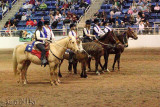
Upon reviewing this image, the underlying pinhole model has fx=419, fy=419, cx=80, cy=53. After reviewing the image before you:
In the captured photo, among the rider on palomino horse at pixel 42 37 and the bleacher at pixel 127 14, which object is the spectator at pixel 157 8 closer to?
the bleacher at pixel 127 14

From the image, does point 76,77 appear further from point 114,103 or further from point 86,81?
point 114,103

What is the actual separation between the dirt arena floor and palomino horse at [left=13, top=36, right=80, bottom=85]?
440 millimetres

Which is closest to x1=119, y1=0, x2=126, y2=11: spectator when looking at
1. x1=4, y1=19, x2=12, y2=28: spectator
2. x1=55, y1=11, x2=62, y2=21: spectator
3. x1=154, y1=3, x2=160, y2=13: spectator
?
x1=154, y1=3, x2=160, y2=13: spectator

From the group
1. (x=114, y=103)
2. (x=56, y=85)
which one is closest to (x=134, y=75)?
(x=56, y=85)

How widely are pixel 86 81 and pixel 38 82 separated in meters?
1.70

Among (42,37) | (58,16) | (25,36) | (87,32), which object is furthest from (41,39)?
(58,16)

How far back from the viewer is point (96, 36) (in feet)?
59.6

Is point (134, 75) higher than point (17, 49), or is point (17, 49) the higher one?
point (17, 49)

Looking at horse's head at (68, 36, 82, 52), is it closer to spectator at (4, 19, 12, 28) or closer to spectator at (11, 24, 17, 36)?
spectator at (11, 24, 17, 36)

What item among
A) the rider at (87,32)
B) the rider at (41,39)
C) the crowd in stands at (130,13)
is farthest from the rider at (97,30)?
the crowd in stands at (130,13)

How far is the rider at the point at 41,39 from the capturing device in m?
13.8

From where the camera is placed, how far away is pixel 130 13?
3259 centimetres

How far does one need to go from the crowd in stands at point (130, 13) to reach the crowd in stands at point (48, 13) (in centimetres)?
199

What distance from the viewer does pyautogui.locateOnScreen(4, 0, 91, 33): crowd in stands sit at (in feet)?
111
